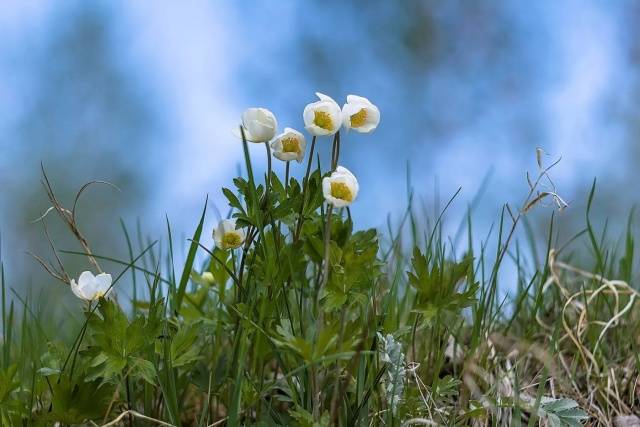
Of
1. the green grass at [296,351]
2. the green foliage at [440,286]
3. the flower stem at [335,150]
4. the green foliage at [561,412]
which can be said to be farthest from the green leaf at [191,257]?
the green foliage at [561,412]

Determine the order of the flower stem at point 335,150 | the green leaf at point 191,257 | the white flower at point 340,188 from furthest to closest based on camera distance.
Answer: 1. the green leaf at point 191,257
2. the flower stem at point 335,150
3. the white flower at point 340,188

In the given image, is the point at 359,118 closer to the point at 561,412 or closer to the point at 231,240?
the point at 231,240

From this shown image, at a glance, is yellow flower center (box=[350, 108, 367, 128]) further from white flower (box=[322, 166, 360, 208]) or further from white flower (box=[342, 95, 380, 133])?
white flower (box=[322, 166, 360, 208])

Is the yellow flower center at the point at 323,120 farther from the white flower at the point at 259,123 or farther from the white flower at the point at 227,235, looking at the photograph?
the white flower at the point at 227,235

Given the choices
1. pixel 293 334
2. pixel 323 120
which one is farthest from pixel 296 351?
pixel 323 120

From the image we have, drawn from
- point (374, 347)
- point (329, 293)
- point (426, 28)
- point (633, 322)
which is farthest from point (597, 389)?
point (426, 28)

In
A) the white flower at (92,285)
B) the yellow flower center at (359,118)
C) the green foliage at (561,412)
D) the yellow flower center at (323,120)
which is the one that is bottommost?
the green foliage at (561,412)
